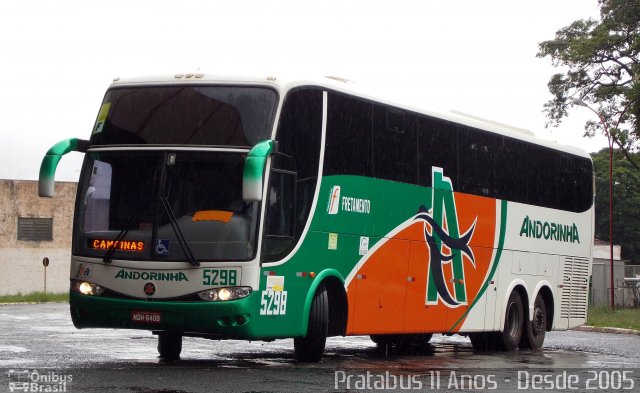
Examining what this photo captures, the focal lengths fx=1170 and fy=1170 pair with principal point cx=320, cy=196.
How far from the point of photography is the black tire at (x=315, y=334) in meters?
14.4

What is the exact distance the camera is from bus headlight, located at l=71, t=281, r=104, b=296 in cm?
1368

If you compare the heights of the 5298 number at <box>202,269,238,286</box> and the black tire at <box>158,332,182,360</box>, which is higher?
the 5298 number at <box>202,269,238,286</box>

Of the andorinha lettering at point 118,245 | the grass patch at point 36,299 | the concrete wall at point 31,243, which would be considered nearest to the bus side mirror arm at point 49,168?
the andorinha lettering at point 118,245

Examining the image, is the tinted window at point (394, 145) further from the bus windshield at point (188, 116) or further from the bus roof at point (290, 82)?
the bus windshield at point (188, 116)

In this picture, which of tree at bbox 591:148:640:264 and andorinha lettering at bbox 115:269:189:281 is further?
tree at bbox 591:148:640:264

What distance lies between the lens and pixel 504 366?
15.4m

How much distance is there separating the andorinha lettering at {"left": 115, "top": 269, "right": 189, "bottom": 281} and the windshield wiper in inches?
8.9

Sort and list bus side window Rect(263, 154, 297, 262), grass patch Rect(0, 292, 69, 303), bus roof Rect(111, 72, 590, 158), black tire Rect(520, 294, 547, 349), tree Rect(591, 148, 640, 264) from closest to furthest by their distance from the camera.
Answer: bus side window Rect(263, 154, 297, 262) → bus roof Rect(111, 72, 590, 158) → black tire Rect(520, 294, 547, 349) → grass patch Rect(0, 292, 69, 303) → tree Rect(591, 148, 640, 264)

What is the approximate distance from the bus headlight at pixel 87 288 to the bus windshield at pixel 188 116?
5.63 feet

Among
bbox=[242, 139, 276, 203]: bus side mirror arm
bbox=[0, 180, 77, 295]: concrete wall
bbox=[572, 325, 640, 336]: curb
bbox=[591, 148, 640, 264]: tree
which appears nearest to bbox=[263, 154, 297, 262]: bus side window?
bbox=[242, 139, 276, 203]: bus side mirror arm

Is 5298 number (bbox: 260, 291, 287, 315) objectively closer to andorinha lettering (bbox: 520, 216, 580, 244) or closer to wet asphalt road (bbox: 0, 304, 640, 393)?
wet asphalt road (bbox: 0, 304, 640, 393)

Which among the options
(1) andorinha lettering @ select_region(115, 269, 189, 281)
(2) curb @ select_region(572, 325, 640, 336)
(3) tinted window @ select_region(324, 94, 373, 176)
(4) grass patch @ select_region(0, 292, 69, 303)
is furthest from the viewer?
(4) grass patch @ select_region(0, 292, 69, 303)

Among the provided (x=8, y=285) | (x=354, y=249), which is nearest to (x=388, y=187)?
(x=354, y=249)

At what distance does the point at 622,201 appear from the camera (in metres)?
88.2
